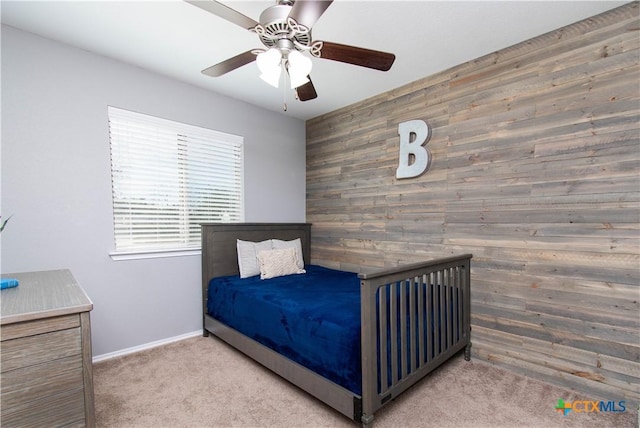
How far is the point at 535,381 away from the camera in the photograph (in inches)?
84.4

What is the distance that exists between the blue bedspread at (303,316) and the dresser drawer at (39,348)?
114cm

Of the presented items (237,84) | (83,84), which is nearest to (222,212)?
(237,84)

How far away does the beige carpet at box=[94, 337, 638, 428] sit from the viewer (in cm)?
173

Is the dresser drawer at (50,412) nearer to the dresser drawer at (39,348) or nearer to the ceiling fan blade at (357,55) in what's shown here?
the dresser drawer at (39,348)

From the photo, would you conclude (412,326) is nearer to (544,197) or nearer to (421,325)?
(421,325)

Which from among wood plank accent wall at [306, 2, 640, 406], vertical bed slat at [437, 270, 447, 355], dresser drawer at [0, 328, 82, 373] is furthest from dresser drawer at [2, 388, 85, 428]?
wood plank accent wall at [306, 2, 640, 406]

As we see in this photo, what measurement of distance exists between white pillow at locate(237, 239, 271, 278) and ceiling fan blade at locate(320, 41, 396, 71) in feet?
6.63

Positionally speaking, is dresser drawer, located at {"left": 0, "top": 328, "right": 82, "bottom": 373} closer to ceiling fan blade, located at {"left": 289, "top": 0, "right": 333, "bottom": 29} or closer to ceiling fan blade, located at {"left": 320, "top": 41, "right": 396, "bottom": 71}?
ceiling fan blade, located at {"left": 289, "top": 0, "right": 333, "bottom": 29}

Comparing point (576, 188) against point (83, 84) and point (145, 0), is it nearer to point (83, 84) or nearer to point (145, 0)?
point (145, 0)

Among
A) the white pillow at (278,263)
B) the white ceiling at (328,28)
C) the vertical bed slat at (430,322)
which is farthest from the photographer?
the white pillow at (278,263)

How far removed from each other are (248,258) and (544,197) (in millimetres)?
2523

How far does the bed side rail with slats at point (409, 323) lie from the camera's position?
157 cm

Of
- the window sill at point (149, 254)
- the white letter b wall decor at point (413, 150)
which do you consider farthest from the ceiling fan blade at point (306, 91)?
the window sill at point (149, 254)

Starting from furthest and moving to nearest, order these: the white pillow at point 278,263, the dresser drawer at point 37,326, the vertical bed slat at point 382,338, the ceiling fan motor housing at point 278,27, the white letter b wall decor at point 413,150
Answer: the white pillow at point 278,263 → the white letter b wall decor at point 413,150 → the vertical bed slat at point 382,338 → the ceiling fan motor housing at point 278,27 → the dresser drawer at point 37,326
